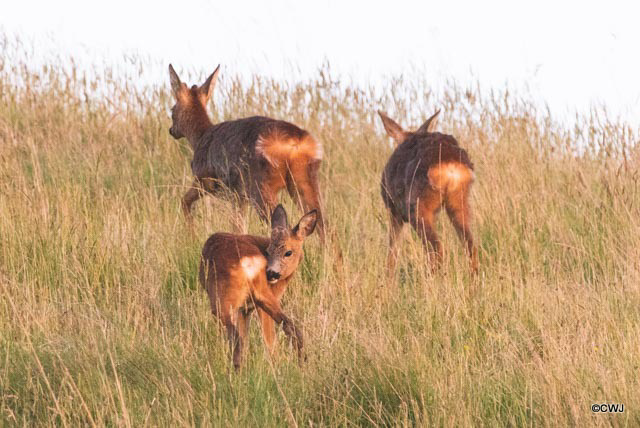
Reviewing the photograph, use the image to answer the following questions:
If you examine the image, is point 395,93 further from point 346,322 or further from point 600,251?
point 346,322

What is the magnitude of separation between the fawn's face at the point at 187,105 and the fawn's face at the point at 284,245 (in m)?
3.99

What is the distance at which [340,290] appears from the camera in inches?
246

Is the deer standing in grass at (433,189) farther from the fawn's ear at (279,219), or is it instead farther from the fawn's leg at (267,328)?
the fawn's leg at (267,328)

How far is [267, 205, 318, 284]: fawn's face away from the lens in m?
5.34

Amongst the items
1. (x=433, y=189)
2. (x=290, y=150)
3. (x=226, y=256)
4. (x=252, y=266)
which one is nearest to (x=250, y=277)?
(x=252, y=266)

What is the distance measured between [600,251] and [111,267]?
12.5 ft

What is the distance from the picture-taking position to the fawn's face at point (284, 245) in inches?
210

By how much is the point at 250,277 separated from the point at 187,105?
182 inches

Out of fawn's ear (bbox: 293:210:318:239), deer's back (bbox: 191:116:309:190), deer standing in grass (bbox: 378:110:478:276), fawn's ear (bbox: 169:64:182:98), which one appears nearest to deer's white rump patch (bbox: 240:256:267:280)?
fawn's ear (bbox: 293:210:318:239)

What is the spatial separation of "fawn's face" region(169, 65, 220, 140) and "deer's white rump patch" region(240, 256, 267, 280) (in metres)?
4.39

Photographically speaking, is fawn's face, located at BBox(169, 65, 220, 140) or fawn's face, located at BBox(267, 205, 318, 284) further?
fawn's face, located at BBox(169, 65, 220, 140)

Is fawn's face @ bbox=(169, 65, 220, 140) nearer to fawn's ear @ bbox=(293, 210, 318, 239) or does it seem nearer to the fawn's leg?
fawn's ear @ bbox=(293, 210, 318, 239)

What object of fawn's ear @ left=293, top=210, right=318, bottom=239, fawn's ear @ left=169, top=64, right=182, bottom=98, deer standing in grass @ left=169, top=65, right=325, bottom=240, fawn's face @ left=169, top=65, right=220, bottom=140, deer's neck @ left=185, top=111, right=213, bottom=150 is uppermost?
fawn's ear @ left=169, top=64, right=182, bottom=98

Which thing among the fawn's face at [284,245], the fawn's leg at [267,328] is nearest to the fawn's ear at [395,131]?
the fawn's face at [284,245]
